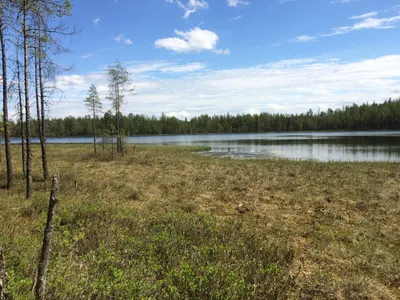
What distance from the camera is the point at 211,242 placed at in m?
5.34

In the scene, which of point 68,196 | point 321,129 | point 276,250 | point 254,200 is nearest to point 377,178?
point 254,200

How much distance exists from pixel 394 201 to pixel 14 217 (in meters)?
12.9

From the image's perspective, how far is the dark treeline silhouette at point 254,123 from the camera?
404 ft

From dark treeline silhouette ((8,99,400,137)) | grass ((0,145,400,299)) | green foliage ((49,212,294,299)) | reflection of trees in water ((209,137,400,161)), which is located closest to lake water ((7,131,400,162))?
reflection of trees in water ((209,137,400,161))

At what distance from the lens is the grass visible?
3.56m

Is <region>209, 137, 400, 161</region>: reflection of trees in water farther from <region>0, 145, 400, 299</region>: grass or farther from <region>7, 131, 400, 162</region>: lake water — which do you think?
<region>0, 145, 400, 299</region>: grass

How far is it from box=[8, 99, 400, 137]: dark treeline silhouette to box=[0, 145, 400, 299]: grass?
121 metres

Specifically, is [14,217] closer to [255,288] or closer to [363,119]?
[255,288]

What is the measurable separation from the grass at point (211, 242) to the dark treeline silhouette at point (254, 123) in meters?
121

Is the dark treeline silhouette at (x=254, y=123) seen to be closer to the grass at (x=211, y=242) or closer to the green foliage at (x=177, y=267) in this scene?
the grass at (x=211, y=242)

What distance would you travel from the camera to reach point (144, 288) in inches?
131

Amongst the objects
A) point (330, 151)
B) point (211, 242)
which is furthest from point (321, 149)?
point (211, 242)

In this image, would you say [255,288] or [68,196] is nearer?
[255,288]

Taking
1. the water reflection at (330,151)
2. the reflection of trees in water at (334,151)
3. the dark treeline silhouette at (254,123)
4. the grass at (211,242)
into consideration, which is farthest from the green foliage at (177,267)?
the dark treeline silhouette at (254,123)
